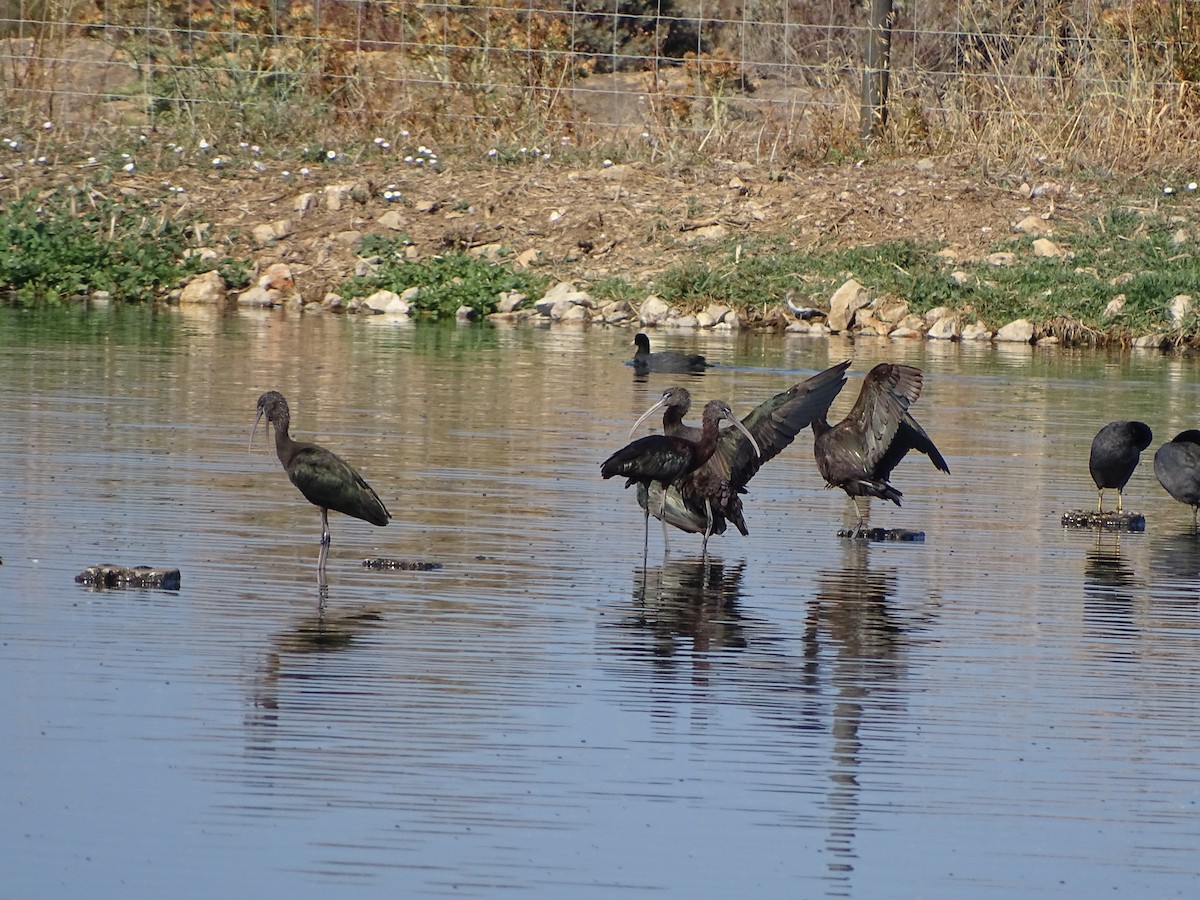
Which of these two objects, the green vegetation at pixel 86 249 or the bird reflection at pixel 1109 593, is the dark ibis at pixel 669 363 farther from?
the green vegetation at pixel 86 249

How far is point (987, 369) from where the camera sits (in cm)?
2109

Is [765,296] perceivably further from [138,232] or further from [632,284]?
[138,232]

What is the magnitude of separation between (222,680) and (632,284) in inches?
733

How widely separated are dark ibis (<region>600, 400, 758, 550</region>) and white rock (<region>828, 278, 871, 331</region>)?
13994 mm

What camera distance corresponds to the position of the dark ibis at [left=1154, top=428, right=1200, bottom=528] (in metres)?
12.7

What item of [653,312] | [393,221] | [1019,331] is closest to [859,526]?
[1019,331]

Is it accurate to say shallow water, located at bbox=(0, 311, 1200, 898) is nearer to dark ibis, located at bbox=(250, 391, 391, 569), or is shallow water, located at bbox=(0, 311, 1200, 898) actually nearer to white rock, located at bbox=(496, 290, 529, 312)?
dark ibis, located at bbox=(250, 391, 391, 569)

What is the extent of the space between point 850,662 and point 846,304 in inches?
662

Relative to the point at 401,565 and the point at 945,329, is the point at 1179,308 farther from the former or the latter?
the point at 401,565

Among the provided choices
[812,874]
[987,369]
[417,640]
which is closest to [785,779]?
[812,874]

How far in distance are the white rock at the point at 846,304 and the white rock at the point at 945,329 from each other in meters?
0.84

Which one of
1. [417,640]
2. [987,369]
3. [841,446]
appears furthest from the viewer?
[987,369]

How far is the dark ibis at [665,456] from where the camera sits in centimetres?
1077

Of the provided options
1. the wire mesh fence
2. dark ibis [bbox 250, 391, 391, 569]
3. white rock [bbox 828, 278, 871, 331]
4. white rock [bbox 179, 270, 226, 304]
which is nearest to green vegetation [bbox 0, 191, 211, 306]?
white rock [bbox 179, 270, 226, 304]
